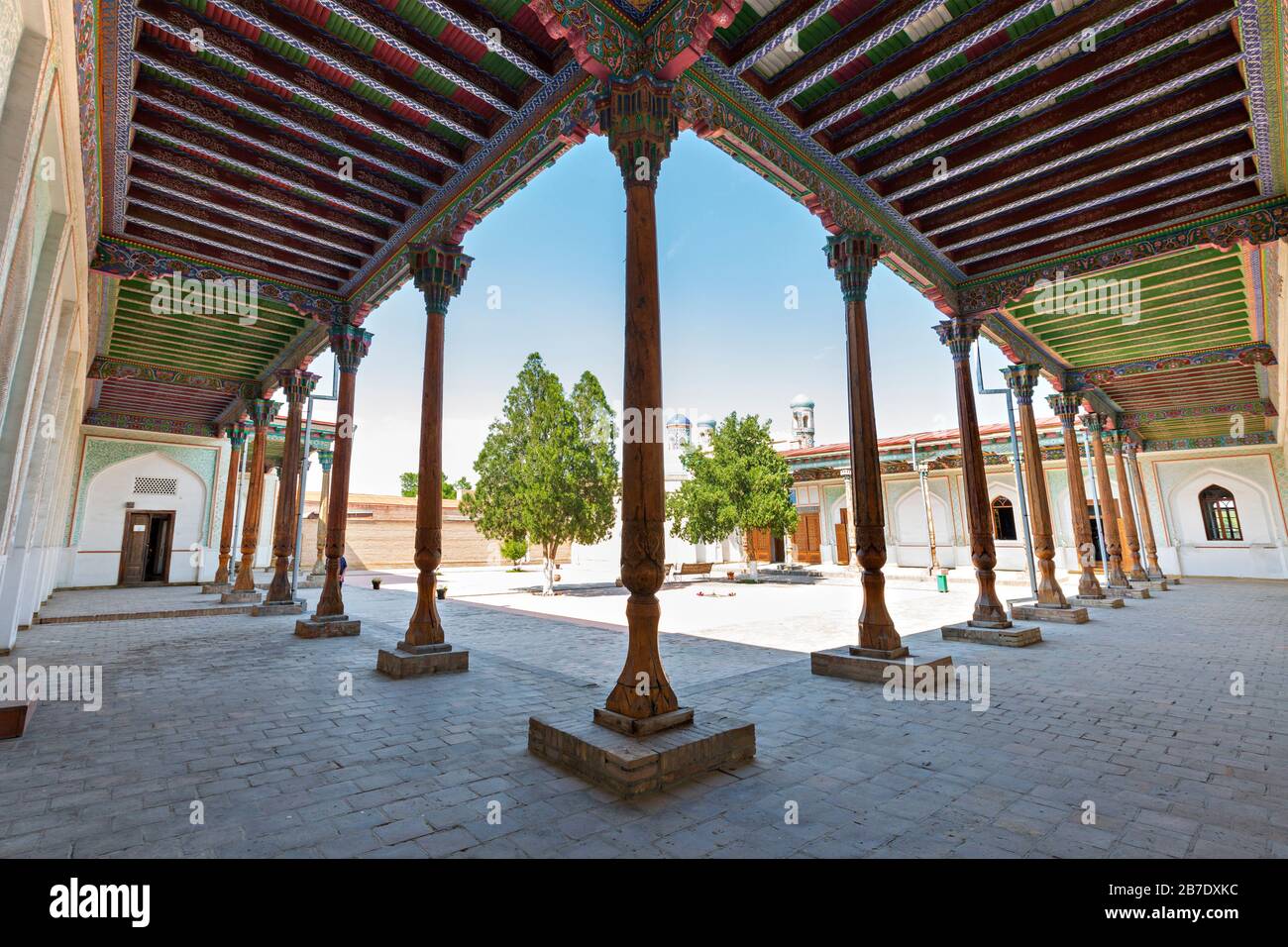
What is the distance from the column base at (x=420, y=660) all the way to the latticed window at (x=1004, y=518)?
2516 centimetres

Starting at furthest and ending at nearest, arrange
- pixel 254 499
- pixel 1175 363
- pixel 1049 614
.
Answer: pixel 254 499
pixel 1175 363
pixel 1049 614

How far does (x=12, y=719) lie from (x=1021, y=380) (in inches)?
554

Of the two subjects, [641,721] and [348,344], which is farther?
[348,344]

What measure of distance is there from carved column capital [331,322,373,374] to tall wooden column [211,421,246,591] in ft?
30.3

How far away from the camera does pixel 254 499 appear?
47.0 ft

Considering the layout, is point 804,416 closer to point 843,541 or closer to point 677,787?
point 843,541

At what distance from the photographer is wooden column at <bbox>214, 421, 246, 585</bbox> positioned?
15961 mm

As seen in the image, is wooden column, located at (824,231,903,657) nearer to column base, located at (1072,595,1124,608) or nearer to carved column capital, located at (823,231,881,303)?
carved column capital, located at (823,231,881,303)

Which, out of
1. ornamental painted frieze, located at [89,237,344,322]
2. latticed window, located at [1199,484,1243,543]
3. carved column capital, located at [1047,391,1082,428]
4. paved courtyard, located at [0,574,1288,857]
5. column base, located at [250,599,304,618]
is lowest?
paved courtyard, located at [0,574,1288,857]

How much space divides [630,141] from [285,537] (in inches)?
414

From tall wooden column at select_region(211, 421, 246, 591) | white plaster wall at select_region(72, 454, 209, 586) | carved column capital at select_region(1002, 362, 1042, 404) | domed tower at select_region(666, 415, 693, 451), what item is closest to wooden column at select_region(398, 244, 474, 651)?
carved column capital at select_region(1002, 362, 1042, 404)

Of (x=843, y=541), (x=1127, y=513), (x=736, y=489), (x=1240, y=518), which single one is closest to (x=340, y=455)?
(x=736, y=489)
